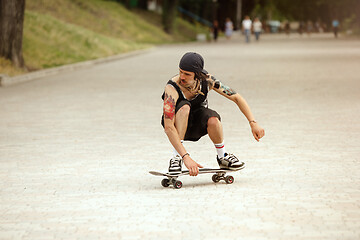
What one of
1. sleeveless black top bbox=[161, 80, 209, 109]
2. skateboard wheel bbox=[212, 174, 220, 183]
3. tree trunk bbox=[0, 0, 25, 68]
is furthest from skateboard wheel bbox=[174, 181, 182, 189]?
tree trunk bbox=[0, 0, 25, 68]

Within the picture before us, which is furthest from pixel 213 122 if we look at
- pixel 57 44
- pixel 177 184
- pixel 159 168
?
pixel 57 44

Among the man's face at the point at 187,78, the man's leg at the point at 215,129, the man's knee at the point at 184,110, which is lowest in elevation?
the man's leg at the point at 215,129

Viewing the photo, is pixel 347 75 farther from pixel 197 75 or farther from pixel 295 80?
pixel 197 75

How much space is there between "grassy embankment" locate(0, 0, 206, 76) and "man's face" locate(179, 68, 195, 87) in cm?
1537

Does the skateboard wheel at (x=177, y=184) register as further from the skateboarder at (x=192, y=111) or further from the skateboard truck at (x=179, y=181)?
the skateboarder at (x=192, y=111)

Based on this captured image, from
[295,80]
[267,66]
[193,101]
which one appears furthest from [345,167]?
[267,66]

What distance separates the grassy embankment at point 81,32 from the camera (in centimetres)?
2806

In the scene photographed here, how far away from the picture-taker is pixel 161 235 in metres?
5.44

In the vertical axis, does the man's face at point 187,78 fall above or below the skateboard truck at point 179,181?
above

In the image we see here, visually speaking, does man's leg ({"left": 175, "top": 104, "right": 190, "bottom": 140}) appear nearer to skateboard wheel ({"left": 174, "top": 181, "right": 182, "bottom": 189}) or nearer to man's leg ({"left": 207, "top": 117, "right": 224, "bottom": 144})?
man's leg ({"left": 207, "top": 117, "right": 224, "bottom": 144})

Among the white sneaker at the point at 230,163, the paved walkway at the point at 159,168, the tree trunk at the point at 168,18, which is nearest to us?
the paved walkway at the point at 159,168

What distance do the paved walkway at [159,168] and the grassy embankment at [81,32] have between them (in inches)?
356

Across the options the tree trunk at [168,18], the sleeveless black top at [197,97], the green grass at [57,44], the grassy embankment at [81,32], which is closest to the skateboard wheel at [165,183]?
the sleeveless black top at [197,97]

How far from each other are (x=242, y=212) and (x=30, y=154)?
152 inches
